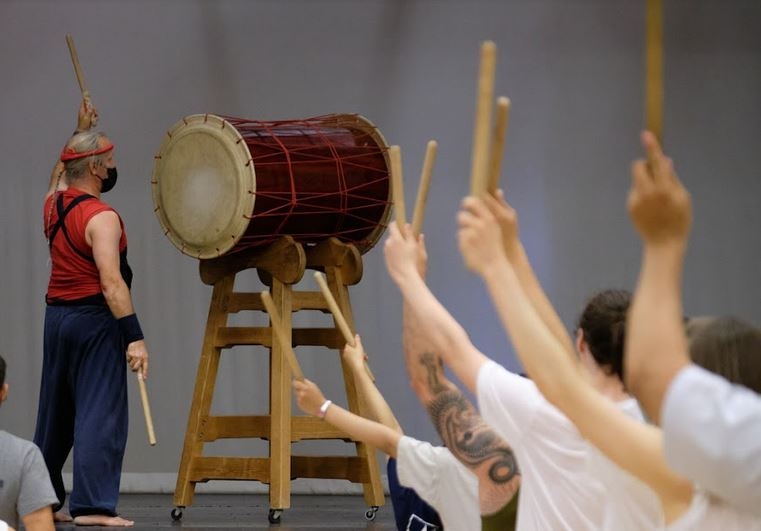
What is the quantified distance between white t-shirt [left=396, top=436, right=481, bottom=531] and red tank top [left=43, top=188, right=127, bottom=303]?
214cm

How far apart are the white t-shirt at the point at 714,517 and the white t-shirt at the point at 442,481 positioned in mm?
1143

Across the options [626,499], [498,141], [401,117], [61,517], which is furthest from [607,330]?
[401,117]

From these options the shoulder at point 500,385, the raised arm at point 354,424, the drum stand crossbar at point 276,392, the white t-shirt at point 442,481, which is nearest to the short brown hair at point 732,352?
the shoulder at point 500,385

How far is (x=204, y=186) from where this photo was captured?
447 cm

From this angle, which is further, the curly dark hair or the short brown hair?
the curly dark hair

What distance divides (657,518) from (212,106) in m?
4.52

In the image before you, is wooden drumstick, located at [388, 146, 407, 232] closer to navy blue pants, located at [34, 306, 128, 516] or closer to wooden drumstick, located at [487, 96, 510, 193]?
wooden drumstick, located at [487, 96, 510, 193]

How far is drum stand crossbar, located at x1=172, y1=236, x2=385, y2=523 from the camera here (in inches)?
172

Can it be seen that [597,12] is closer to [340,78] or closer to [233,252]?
[340,78]

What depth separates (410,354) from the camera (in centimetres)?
231

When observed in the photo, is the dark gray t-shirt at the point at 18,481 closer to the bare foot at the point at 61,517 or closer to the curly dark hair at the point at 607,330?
the curly dark hair at the point at 607,330

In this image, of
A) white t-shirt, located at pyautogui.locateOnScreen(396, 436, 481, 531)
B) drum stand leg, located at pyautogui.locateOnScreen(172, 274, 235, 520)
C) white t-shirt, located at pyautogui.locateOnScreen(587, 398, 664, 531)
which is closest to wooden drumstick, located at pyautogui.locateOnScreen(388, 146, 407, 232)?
white t-shirt, located at pyautogui.locateOnScreen(587, 398, 664, 531)

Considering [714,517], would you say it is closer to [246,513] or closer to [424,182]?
[424,182]

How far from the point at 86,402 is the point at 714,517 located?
3.28m
